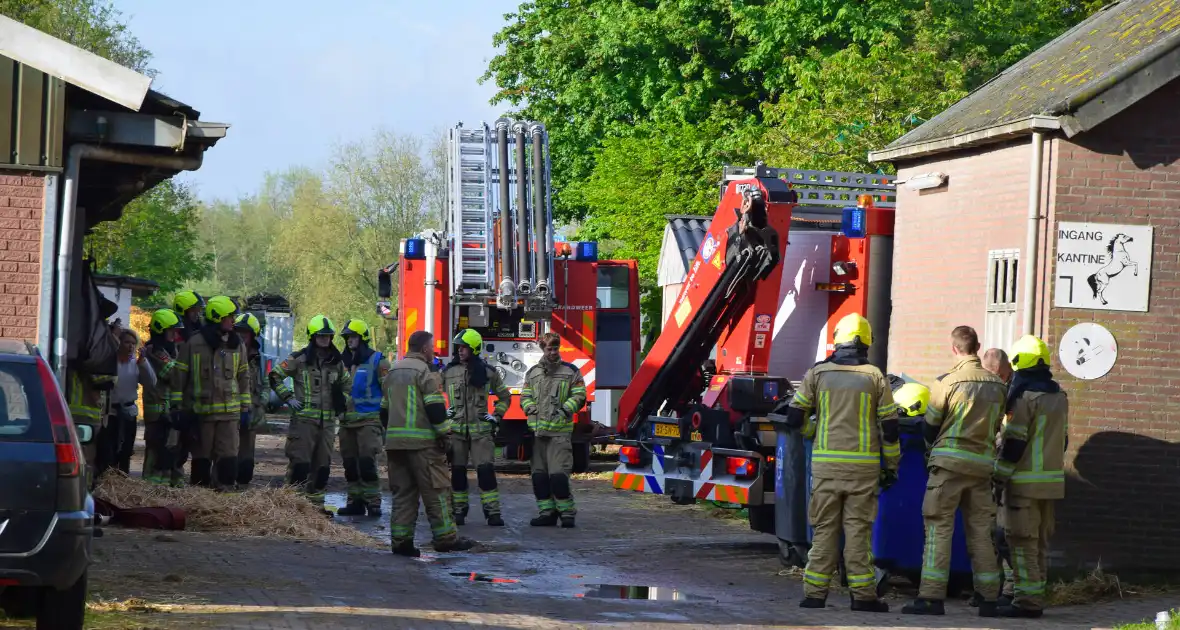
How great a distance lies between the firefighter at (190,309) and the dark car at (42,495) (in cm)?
748

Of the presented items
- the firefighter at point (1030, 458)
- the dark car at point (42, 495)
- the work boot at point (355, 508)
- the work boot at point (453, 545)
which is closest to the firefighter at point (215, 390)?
the work boot at point (355, 508)

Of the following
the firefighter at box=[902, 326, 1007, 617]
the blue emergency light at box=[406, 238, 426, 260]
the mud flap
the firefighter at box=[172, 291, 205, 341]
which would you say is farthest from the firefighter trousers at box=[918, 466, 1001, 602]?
the blue emergency light at box=[406, 238, 426, 260]

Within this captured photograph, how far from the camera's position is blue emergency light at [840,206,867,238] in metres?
13.8

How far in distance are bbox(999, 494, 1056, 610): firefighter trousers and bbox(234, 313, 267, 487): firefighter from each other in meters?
7.64

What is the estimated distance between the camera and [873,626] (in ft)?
29.4

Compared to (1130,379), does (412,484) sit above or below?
below

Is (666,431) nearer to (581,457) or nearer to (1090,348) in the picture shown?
(1090,348)

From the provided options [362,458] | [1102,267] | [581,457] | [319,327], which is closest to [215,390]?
[319,327]

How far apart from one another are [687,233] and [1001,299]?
10709mm

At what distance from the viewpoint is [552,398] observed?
554 inches

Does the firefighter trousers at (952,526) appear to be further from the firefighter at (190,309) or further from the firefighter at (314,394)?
the firefighter at (190,309)

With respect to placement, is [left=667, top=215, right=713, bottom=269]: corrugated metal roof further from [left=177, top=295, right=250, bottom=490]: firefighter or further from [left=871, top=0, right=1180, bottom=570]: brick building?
[left=871, top=0, right=1180, bottom=570]: brick building

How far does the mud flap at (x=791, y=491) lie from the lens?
10789mm

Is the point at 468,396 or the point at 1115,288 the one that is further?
the point at 468,396
